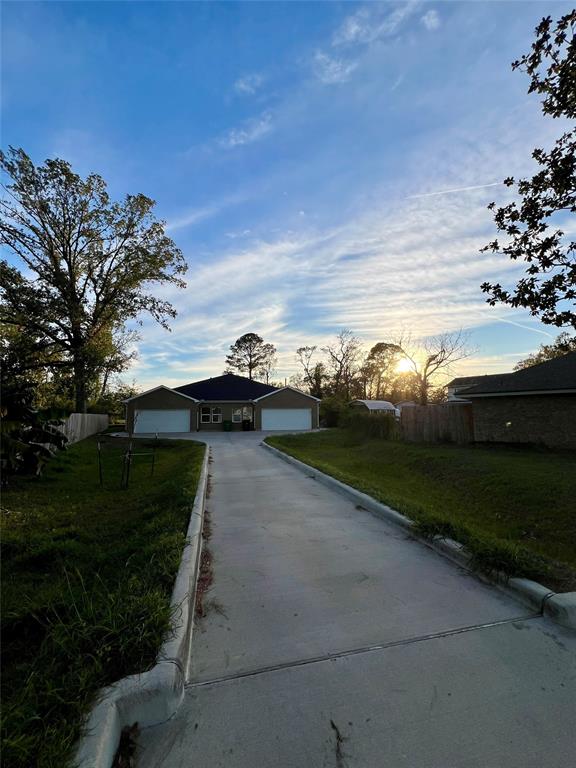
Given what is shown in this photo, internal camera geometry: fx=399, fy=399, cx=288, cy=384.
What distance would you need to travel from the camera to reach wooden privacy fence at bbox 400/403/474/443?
17031mm

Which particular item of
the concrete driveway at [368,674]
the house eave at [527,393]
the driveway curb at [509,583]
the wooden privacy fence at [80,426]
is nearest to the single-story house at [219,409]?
the wooden privacy fence at [80,426]

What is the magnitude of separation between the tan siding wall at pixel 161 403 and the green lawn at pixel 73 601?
23401 mm

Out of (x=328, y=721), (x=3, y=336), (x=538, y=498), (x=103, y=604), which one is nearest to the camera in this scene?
(x=328, y=721)

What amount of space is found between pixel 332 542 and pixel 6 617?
3288mm

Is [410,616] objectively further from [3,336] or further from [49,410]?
[3,336]

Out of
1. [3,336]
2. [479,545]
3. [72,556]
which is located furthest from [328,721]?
[3,336]

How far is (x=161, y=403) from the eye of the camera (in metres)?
31.3

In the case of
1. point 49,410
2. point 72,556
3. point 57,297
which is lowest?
point 72,556

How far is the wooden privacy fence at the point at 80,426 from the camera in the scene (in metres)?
19.9

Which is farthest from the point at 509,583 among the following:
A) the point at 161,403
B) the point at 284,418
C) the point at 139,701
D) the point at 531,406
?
the point at 161,403

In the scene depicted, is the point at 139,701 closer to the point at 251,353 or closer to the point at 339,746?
the point at 339,746

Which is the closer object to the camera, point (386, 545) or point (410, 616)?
point (410, 616)

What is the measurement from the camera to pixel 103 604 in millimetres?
3049

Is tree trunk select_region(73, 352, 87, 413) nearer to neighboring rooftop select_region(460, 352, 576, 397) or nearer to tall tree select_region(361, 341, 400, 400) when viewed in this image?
neighboring rooftop select_region(460, 352, 576, 397)
